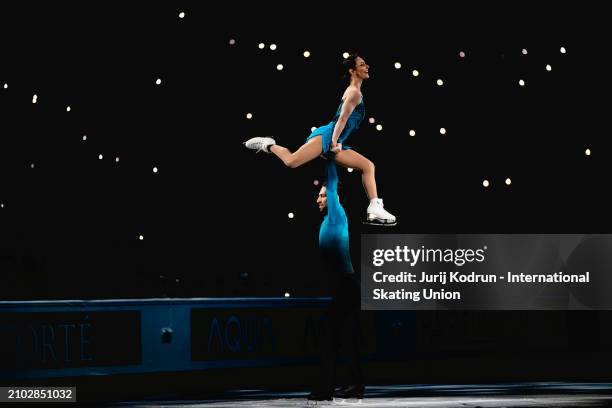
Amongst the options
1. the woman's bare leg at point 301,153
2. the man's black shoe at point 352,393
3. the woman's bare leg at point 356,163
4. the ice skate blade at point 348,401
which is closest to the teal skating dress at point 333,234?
the woman's bare leg at point 356,163

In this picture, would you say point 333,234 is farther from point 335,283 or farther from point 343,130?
point 343,130

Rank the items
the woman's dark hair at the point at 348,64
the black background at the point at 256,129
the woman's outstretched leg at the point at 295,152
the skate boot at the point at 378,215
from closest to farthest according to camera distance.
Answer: the skate boot at the point at 378,215 < the woman's outstretched leg at the point at 295,152 < the woman's dark hair at the point at 348,64 < the black background at the point at 256,129

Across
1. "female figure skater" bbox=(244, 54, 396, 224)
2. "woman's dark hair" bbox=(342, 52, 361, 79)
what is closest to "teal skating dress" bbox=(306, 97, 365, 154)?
"female figure skater" bbox=(244, 54, 396, 224)

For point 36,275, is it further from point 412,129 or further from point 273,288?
point 412,129

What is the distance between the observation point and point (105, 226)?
26.1 m

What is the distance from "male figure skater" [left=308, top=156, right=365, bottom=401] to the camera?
38.3ft

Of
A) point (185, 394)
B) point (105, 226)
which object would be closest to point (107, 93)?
point (105, 226)

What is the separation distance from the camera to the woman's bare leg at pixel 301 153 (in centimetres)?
1134

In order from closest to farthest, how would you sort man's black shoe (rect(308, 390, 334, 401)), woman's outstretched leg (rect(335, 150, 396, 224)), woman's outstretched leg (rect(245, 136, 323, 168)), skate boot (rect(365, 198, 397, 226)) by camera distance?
skate boot (rect(365, 198, 397, 226))
woman's outstretched leg (rect(245, 136, 323, 168))
woman's outstretched leg (rect(335, 150, 396, 224))
man's black shoe (rect(308, 390, 334, 401))

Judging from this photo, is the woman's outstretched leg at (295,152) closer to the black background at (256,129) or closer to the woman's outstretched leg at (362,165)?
the woman's outstretched leg at (362,165)

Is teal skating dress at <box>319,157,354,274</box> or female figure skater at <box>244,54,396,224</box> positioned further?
teal skating dress at <box>319,157,354,274</box>

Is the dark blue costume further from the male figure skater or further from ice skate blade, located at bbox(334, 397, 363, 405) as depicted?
ice skate blade, located at bbox(334, 397, 363, 405)

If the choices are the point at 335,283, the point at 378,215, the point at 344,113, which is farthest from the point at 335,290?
the point at 344,113

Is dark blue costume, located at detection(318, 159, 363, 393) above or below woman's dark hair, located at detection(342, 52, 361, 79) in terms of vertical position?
below
